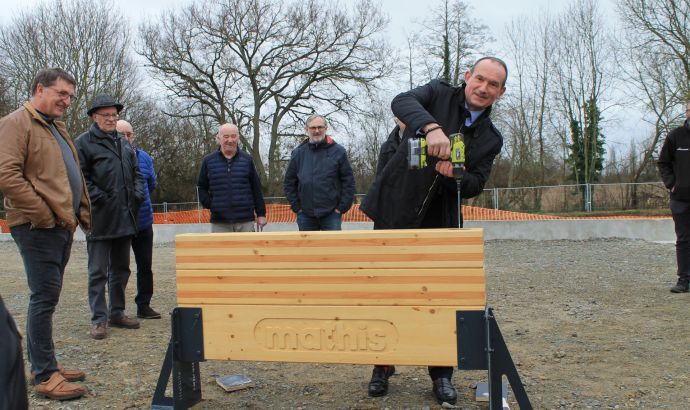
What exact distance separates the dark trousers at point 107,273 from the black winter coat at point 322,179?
5.70 feet

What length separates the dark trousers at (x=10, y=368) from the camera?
1.25 m

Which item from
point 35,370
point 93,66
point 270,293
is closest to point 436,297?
point 270,293

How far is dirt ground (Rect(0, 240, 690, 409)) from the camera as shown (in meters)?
3.50

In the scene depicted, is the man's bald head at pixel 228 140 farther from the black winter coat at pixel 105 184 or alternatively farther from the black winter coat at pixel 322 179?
the black winter coat at pixel 105 184

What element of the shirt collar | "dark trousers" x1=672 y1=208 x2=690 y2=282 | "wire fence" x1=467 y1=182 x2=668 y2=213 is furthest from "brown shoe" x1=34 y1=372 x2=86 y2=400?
"wire fence" x1=467 y1=182 x2=668 y2=213

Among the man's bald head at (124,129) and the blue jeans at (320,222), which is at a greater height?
the man's bald head at (124,129)

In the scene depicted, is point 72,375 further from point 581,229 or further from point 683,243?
point 581,229

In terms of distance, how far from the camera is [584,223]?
13.9 m

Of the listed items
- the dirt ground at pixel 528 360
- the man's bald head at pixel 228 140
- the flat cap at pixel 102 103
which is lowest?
the dirt ground at pixel 528 360

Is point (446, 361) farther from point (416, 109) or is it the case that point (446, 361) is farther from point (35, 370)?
→ point (35, 370)

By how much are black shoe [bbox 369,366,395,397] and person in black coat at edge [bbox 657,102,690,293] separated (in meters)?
4.67

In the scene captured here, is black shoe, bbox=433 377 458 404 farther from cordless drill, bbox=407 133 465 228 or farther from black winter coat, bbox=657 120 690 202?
black winter coat, bbox=657 120 690 202

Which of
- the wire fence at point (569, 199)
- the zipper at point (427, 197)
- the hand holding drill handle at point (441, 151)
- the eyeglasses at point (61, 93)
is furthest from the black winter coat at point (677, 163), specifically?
the wire fence at point (569, 199)

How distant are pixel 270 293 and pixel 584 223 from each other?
1266 centimetres
